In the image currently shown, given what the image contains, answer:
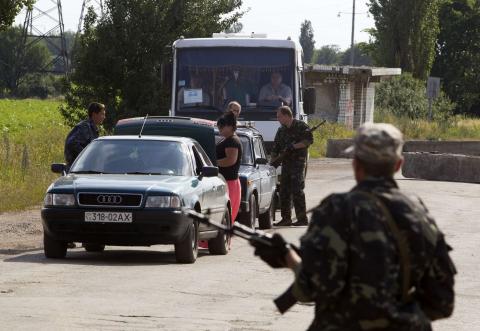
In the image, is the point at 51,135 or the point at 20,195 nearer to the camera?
the point at 20,195

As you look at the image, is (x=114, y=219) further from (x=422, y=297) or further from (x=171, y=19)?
(x=171, y=19)

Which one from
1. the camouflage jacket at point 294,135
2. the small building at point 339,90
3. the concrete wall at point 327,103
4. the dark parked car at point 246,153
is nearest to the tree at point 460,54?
the small building at point 339,90

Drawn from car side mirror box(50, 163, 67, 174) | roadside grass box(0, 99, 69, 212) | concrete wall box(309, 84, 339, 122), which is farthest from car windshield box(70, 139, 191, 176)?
concrete wall box(309, 84, 339, 122)

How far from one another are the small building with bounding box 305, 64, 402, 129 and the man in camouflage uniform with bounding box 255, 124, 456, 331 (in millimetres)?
54368

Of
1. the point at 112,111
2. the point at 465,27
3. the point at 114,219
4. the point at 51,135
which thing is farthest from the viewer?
→ the point at 465,27

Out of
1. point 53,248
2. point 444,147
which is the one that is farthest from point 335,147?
point 53,248

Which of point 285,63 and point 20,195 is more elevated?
point 285,63

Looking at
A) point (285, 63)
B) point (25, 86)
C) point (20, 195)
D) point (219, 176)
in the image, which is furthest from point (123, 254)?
point (25, 86)

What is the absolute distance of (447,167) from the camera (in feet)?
120

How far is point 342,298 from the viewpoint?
5074 mm

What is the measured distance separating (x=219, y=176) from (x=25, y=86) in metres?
120

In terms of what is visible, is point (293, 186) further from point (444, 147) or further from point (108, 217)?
point (444, 147)

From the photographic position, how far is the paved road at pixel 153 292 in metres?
10.0

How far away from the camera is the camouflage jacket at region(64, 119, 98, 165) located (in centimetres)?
1678
